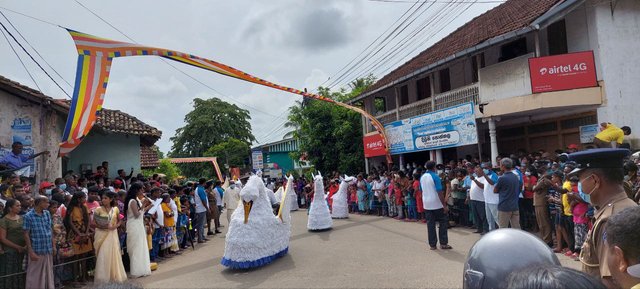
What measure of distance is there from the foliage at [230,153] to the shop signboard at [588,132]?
29285 mm

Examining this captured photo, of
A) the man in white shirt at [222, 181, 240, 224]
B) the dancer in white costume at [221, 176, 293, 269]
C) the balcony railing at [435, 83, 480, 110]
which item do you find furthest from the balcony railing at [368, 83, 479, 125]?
the dancer in white costume at [221, 176, 293, 269]

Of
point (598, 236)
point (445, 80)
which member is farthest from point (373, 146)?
point (598, 236)

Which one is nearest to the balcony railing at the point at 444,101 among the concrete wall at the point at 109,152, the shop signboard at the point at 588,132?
the shop signboard at the point at 588,132

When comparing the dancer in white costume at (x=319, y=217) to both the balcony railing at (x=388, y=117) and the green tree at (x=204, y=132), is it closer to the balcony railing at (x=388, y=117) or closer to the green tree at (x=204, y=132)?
the balcony railing at (x=388, y=117)

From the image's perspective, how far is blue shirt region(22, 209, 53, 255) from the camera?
5969 millimetres

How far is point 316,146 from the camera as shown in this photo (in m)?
22.3

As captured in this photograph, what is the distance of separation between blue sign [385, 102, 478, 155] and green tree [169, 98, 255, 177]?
25522 mm

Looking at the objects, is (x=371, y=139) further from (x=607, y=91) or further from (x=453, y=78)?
(x=607, y=91)

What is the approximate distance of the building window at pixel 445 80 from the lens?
16.0m

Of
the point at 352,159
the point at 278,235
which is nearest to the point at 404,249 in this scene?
the point at 278,235

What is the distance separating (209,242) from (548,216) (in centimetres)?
812

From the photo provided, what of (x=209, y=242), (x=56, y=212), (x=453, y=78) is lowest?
(x=209, y=242)

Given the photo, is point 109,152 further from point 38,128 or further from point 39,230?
point 39,230

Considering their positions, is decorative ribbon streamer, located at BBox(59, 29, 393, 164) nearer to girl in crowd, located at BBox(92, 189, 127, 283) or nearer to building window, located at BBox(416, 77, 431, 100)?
girl in crowd, located at BBox(92, 189, 127, 283)
